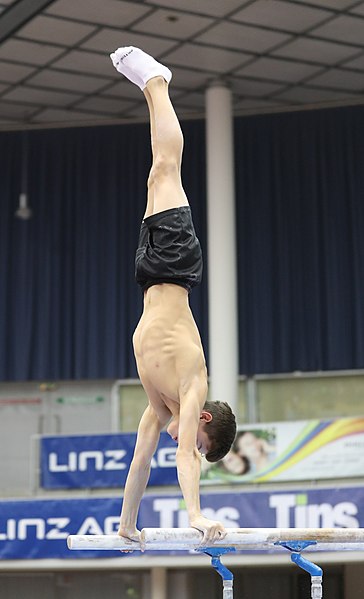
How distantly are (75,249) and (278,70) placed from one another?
443cm

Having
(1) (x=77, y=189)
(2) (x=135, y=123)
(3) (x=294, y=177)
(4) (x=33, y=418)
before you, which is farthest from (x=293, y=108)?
(4) (x=33, y=418)

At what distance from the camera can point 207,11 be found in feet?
43.8

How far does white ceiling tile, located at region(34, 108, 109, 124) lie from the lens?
16.9 m

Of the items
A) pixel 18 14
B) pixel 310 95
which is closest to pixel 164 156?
pixel 18 14

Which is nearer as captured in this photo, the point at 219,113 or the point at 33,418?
the point at 219,113

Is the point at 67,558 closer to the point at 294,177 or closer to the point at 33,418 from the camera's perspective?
the point at 33,418

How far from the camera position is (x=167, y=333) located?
564cm

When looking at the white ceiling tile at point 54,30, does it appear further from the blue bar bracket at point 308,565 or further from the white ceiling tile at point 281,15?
the blue bar bracket at point 308,565

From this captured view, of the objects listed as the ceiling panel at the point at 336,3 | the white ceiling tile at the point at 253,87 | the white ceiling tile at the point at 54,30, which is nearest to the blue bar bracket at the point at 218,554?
the ceiling panel at the point at 336,3

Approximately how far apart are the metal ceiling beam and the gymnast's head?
868 centimetres

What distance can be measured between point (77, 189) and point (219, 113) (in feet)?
10.7

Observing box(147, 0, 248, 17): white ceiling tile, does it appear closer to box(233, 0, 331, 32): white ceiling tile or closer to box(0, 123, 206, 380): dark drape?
box(233, 0, 331, 32): white ceiling tile

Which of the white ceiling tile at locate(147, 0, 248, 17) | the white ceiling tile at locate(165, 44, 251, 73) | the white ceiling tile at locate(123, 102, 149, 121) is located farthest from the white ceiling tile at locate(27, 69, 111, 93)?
the white ceiling tile at locate(147, 0, 248, 17)

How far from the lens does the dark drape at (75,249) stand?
16703mm
